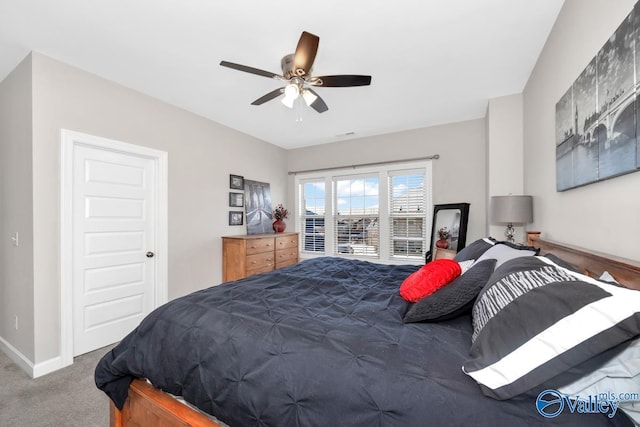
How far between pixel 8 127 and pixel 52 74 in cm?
76

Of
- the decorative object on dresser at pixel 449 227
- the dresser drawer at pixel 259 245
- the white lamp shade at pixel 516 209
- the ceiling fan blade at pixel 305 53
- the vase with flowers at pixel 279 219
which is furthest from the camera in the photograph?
the vase with flowers at pixel 279 219

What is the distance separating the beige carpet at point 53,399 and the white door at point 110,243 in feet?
1.17

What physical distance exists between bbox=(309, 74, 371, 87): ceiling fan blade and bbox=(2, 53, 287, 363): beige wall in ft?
7.18

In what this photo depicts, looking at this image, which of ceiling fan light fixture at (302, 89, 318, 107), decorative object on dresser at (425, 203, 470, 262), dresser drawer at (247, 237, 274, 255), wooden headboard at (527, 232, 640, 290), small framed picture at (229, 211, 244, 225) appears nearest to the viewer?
wooden headboard at (527, 232, 640, 290)

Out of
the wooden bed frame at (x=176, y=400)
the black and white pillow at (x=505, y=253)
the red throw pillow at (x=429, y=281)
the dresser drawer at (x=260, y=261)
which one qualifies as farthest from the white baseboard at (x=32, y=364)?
the black and white pillow at (x=505, y=253)

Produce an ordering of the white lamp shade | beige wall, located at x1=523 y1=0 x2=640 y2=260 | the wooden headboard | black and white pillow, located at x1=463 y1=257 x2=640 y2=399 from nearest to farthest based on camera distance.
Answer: black and white pillow, located at x1=463 y1=257 x2=640 y2=399 → the wooden headboard → beige wall, located at x1=523 y1=0 x2=640 y2=260 → the white lamp shade

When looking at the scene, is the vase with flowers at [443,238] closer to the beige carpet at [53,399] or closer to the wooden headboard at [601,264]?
the wooden headboard at [601,264]

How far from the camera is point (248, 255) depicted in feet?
12.6

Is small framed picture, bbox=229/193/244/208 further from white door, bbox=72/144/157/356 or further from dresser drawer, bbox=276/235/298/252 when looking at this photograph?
white door, bbox=72/144/157/356

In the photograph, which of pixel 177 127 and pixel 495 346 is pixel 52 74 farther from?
pixel 495 346

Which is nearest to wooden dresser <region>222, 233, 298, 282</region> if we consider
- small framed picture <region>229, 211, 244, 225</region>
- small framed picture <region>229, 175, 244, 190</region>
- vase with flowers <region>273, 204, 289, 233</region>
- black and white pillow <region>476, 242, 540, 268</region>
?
small framed picture <region>229, 211, 244, 225</region>

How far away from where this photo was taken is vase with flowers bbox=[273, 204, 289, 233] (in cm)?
483

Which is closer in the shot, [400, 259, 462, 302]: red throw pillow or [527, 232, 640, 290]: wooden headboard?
[527, 232, 640, 290]: wooden headboard

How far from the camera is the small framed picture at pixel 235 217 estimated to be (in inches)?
163
